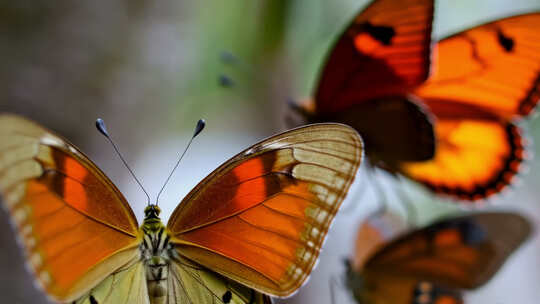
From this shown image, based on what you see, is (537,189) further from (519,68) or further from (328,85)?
(328,85)

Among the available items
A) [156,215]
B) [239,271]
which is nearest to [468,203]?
[239,271]

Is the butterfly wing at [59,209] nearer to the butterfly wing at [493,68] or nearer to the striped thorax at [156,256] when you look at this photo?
the striped thorax at [156,256]

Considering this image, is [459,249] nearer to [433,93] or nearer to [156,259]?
[433,93]

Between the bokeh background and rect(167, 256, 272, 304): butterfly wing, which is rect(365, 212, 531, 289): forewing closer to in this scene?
the bokeh background

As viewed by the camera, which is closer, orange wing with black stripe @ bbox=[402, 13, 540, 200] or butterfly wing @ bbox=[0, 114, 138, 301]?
butterfly wing @ bbox=[0, 114, 138, 301]

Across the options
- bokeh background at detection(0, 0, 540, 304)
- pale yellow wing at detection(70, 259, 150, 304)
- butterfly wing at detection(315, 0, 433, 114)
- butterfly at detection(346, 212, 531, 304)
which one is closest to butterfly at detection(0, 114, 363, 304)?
pale yellow wing at detection(70, 259, 150, 304)

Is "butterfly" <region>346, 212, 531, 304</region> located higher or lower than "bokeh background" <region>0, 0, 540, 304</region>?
lower
